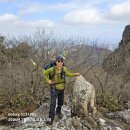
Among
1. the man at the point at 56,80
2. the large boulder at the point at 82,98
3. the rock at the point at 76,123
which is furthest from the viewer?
the large boulder at the point at 82,98

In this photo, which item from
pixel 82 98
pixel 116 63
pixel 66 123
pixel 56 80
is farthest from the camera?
pixel 116 63

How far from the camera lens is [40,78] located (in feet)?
41.1

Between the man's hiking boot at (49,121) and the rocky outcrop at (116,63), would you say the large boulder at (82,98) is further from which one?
the rocky outcrop at (116,63)

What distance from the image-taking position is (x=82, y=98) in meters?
10.1

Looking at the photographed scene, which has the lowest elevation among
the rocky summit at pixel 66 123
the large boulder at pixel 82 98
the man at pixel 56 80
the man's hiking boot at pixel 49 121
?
the rocky summit at pixel 66 123

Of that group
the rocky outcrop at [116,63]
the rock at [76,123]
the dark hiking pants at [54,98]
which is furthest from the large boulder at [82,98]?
the rocky outcrop at [116,63]

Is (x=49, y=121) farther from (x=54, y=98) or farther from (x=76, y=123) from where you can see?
(x=76, y=123)

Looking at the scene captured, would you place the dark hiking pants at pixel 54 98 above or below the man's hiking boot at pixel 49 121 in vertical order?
above

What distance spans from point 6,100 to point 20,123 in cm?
210

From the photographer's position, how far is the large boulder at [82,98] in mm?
10086

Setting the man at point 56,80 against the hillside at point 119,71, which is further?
the hillside at point 119,71

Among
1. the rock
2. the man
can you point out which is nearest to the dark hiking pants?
the man

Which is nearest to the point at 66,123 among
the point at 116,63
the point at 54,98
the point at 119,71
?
the point at 54,98

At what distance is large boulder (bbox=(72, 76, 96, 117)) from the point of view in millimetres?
10086
